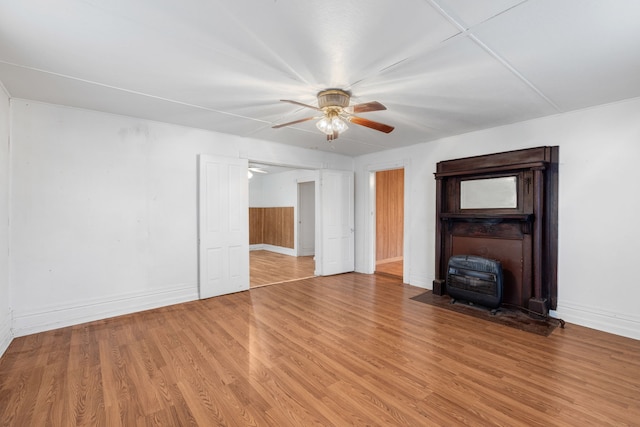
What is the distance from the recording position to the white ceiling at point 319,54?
1740 mm

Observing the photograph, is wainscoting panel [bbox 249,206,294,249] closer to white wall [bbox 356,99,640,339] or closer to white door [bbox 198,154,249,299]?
white door [bbox 198,154,249,299]

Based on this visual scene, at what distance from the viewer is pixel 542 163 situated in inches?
137

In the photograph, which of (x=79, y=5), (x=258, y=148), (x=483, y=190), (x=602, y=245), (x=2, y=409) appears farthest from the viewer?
(x=258, y=148)

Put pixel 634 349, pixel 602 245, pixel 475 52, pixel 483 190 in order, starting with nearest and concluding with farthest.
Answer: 1. pixel 475 52
2. pixel 634 349
3. pixel 602 245
4. pixel 483 190

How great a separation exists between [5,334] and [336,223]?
4.80 metres

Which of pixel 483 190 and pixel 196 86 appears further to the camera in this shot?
pixel 483 190

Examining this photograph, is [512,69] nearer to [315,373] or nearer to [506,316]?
Result: [506,316]

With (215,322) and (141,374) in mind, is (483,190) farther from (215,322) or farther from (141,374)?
(141,374)

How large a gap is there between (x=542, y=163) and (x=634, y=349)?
2096mm

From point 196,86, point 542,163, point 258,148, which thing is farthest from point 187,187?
point 542,163

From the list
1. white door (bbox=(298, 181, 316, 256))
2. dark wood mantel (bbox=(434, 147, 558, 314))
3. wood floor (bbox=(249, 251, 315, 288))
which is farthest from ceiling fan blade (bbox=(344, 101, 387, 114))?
white door (bbox=(298, 181, 316, 256))

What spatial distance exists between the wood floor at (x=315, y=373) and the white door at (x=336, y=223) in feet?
7.47

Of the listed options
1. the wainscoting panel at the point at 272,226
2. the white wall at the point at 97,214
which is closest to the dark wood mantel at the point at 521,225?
the white wall at the point at 97,214

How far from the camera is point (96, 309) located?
3521mm
